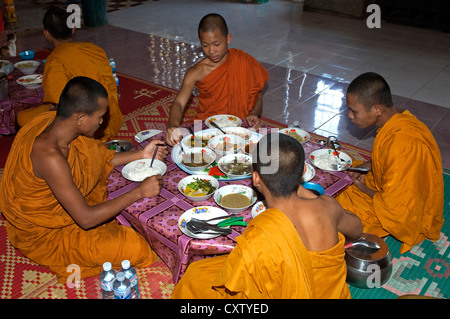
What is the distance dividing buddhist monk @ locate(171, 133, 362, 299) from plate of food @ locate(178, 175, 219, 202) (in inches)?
23.8

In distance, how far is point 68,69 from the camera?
4.79m

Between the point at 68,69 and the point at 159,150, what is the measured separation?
1.99m

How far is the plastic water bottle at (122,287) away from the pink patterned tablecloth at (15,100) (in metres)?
2.88

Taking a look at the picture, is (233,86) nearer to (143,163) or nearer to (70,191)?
(143,163)

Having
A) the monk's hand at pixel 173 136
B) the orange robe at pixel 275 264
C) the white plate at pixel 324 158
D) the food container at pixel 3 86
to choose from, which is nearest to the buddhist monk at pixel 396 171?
the white plate at pixel 324 158

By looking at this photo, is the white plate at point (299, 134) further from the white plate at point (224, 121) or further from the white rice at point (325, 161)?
the white plate at point (224, 121)

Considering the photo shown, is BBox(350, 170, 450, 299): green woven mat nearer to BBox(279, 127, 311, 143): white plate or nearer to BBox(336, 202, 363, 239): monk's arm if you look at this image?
BBox(336, 202, 363, 239): monk's arm

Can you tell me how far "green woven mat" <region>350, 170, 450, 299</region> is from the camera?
3551mm

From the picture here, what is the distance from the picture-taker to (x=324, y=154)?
370 centimetres

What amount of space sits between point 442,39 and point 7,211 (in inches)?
421

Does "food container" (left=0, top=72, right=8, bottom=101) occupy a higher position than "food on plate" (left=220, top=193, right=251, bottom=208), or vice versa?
"food container" (left=0, top=72, right=8, bottom=101)

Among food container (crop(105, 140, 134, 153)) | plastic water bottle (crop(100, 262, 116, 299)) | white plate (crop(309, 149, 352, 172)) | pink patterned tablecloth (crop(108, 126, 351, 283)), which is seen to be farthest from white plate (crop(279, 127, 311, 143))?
plastic water bottle (crop(100, 262, 116, 299))

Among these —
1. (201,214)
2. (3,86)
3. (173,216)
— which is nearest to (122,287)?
(173,216)

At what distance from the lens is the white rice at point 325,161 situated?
3.47 m
